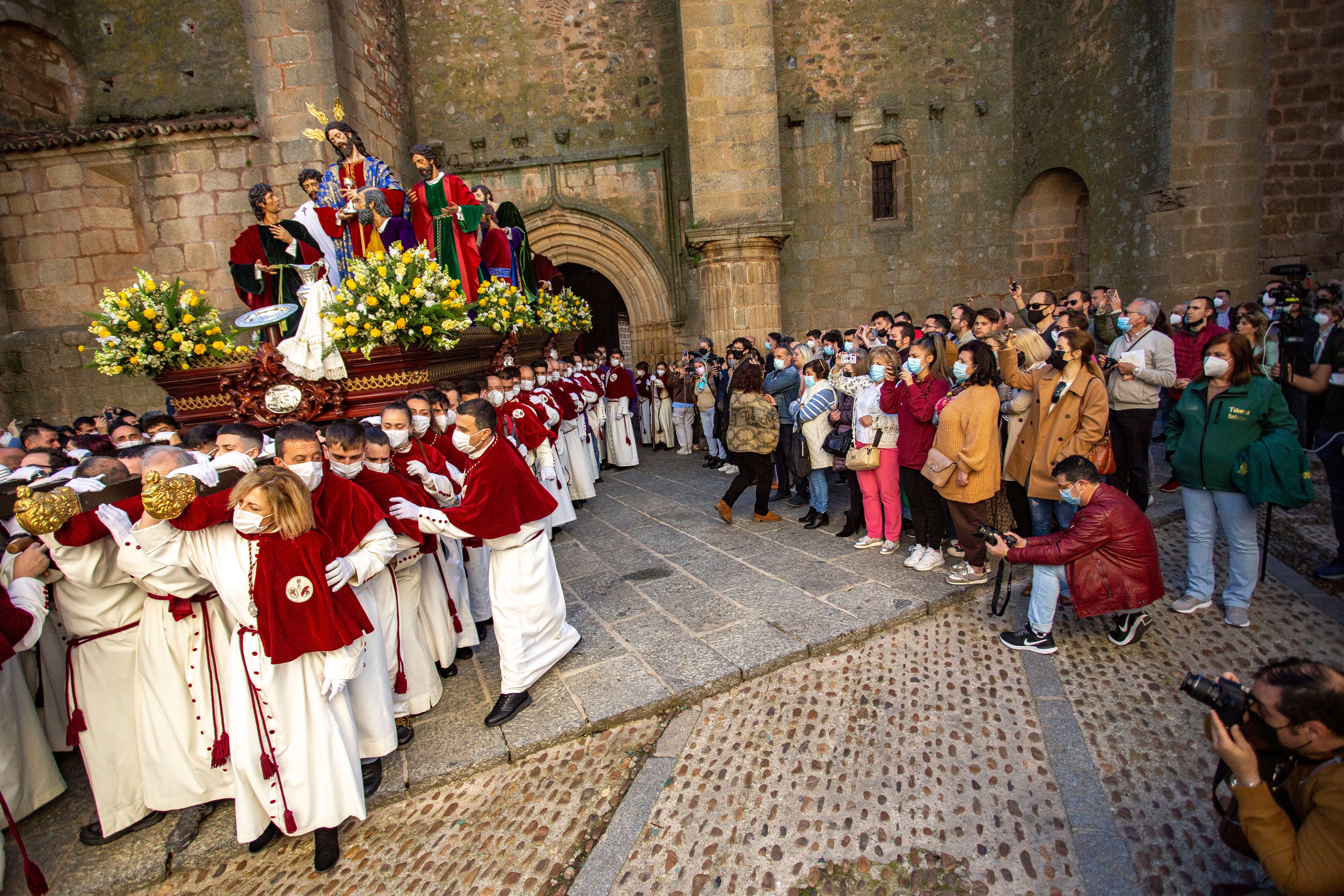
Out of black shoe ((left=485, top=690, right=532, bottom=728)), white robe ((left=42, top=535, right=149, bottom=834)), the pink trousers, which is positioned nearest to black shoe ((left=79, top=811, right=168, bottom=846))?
white robe ((left=42, top=535, right=149, bottom=834))


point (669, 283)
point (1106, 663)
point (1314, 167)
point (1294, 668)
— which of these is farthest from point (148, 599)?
point (1314, 167)

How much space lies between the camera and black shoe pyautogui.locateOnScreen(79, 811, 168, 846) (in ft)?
10.2

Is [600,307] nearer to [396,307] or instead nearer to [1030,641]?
[396,307]

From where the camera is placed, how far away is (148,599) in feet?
10.2

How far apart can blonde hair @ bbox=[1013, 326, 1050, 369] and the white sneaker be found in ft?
5.25

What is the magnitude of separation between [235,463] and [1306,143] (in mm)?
13257

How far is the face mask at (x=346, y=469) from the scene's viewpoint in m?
3.32

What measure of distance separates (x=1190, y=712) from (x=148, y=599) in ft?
16.8

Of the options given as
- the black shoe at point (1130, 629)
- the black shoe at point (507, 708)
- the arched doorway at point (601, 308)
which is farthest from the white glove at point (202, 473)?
the arched doorway at point (601, 308)

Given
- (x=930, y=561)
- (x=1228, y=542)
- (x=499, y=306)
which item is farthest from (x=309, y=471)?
(x=1228, y=542)

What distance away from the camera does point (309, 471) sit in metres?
2.98

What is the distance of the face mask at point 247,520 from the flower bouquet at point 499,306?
11.5 ft

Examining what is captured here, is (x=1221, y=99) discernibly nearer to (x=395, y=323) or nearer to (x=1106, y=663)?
(x=1106, y=663)

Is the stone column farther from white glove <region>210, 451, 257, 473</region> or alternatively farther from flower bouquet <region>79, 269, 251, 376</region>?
white glove <region>210, 451, 257, 473</region>
